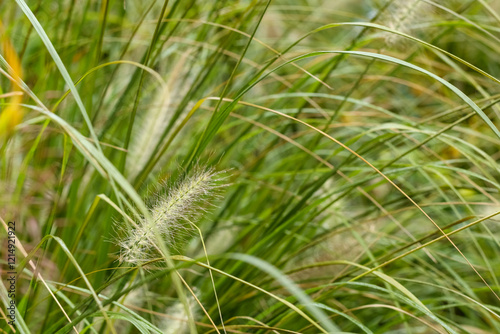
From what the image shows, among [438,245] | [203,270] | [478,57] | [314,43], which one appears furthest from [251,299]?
[478,57]

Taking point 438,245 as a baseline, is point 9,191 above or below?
below

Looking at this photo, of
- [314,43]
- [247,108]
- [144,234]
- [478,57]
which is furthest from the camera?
[478,57]

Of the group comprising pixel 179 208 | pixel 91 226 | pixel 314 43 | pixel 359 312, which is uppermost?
pixel 314 43

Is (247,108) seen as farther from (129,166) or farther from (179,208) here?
(179,208)


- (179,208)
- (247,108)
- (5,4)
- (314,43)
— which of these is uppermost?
(314,43)

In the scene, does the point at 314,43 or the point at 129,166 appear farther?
the point at 314,43

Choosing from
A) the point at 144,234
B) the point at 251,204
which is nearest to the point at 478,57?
the point at 251,204

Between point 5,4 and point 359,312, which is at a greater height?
point 5,4

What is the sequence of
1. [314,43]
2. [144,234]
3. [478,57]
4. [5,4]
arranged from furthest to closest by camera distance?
1. [478,57]
2. [314,43]
3. [5,4]
4. [144,234]

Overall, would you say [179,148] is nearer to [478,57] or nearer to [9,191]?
[9,191]
